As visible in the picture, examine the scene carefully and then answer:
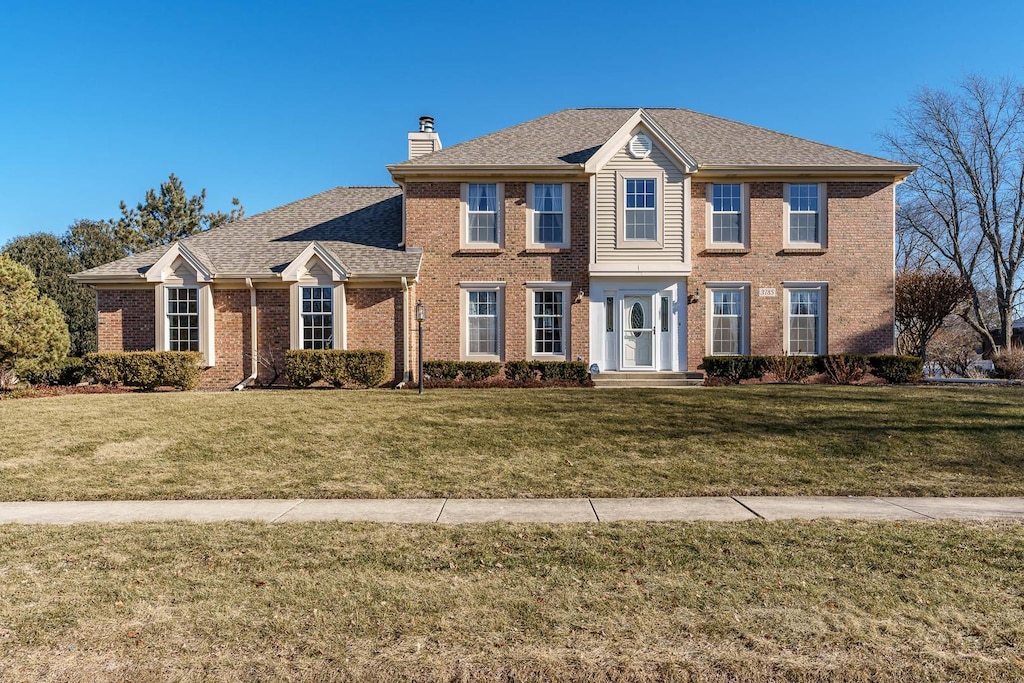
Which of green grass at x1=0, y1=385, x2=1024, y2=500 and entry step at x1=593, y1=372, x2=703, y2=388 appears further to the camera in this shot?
entry step at x1=593, y1=372, x2=703, y2=388

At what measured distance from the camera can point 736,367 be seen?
17734 millimetres

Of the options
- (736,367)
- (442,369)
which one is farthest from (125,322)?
(736,367)

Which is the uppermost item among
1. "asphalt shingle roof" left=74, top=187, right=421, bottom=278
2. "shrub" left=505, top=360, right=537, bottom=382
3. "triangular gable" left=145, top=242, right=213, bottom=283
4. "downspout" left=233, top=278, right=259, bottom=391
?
"asphalt shingle roof" left=74, top=187, right=421, bottom=278

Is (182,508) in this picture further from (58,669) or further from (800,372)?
(800,372)

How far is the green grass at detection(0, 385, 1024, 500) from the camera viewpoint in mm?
7859

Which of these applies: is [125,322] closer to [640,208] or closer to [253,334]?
[253,334]

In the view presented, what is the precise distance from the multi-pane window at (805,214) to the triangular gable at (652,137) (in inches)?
139

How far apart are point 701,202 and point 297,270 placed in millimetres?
12169

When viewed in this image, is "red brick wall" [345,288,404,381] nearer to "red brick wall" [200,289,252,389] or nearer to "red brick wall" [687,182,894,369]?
"red brick wall" [200,289,252,389]

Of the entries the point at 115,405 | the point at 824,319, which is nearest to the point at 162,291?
the point at 115,405

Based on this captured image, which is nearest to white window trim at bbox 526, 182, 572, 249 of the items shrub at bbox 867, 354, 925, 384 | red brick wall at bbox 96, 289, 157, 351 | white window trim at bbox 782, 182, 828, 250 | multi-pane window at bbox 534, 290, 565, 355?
multi-pane window at bbox 534, 290, 565, 355

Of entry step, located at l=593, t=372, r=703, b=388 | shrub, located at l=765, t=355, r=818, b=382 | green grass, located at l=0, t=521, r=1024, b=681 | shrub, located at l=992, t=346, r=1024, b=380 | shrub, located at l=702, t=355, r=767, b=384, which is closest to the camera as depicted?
green grass, located at l=0, t=521, r=1024, b=681

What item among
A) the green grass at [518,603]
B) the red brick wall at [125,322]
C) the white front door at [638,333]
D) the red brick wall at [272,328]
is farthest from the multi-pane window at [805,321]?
the red brick wall at [125,322]

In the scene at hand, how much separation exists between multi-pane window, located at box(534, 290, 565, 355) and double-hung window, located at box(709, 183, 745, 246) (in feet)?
17.0
